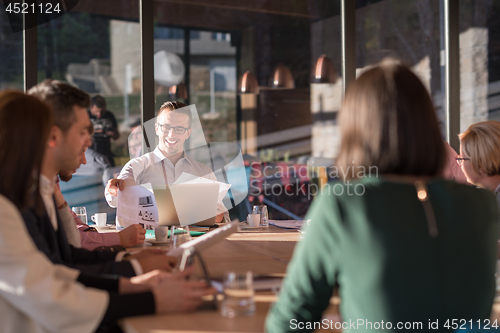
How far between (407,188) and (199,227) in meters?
1.82

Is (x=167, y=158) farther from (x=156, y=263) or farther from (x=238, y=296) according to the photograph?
(x=238, y=296)

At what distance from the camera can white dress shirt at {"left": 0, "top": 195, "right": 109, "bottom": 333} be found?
1.08 meters

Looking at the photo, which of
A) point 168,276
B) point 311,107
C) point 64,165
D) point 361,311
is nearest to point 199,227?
point 64,165

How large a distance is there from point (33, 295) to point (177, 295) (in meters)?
0.34

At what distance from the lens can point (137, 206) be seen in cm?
251

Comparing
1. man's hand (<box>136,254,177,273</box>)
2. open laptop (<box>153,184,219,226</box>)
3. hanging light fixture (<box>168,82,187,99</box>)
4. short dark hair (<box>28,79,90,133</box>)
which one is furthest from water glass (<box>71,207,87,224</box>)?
hanging light fixture (<box>168,82,187,99</box>)

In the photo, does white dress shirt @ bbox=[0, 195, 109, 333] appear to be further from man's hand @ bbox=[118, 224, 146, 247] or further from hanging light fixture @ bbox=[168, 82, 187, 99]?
hanging light fixture @ bbox=[168, 82, 187, 99]

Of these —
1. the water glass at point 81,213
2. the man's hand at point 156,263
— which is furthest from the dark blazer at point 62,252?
the water glass at point 81,213

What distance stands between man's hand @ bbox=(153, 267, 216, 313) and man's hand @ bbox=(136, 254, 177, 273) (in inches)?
12.4

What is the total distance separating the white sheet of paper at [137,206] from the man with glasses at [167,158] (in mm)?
593

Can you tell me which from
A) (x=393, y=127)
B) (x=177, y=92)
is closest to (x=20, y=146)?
(x=393, y=127)

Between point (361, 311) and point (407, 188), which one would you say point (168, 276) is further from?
point (407, 188)

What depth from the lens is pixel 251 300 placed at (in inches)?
46.4

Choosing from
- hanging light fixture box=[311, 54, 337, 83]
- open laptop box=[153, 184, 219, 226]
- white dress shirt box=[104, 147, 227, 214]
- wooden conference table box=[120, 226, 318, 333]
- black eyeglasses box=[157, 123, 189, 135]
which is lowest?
wooden conference table box=[120, 226, 318, 333]
